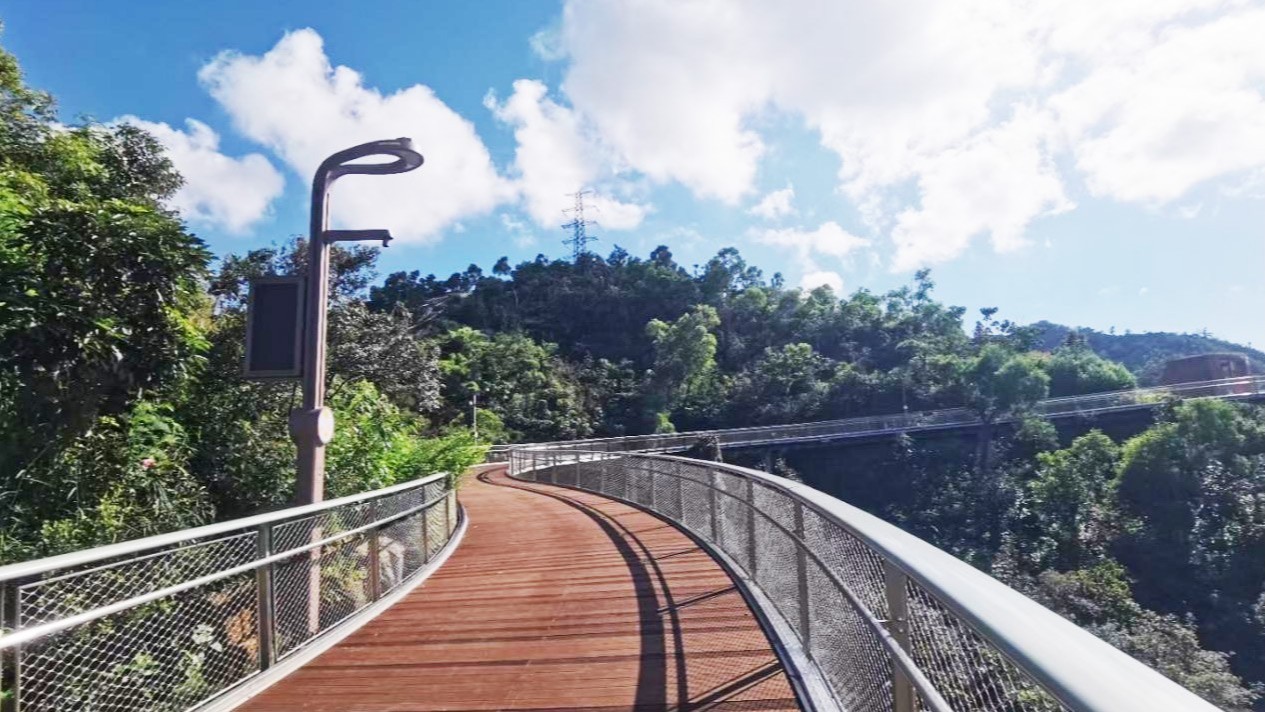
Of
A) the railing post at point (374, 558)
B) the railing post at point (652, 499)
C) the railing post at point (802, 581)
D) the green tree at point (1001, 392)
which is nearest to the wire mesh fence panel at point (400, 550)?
the railing post at point (374, 558)

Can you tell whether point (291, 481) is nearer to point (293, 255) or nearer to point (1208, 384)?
point (293, 255)

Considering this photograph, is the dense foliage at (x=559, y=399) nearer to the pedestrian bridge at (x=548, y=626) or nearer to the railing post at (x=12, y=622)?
the pedestrian bridge at (x=548, y=626)

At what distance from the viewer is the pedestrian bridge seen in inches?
81.3

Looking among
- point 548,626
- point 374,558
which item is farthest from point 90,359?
point 548,626

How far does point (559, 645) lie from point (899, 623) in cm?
322

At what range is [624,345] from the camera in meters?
95.2

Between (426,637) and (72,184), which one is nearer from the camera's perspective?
(426,637)

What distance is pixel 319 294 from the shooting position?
652cm

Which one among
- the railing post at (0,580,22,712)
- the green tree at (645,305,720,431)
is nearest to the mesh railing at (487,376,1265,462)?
the green tree at (645,305,720,431)

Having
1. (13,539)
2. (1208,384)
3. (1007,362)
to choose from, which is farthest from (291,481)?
(1208,384)

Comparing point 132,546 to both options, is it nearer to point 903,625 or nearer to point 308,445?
point 308,445

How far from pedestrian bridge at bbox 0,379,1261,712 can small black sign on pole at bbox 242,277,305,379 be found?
1.28 metres

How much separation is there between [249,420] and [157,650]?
7.15 m

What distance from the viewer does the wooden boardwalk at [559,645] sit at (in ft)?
14.2
